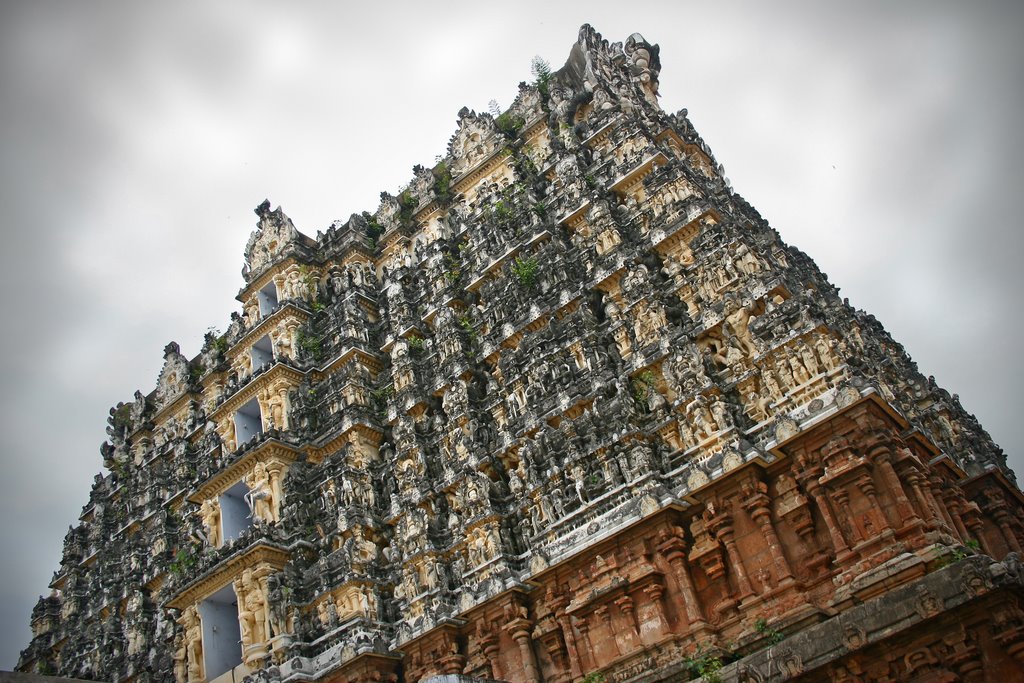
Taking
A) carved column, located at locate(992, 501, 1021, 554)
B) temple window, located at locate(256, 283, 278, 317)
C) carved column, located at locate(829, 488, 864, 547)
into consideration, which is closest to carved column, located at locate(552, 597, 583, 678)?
carved column, located at locate(829, 488, 864, 547)

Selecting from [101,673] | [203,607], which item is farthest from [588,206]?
[101,673]

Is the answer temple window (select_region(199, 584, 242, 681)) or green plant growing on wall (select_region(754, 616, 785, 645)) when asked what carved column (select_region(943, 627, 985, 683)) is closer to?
green plant growing on wall (select_region(754, 616, 785, 645))

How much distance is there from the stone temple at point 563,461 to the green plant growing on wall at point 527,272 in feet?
0.53

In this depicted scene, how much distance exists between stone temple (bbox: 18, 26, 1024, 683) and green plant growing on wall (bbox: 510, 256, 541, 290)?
0.16 meters

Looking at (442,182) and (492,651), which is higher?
(442,182)

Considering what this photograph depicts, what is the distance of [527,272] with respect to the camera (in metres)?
22.4

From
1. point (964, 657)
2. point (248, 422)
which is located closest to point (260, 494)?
point (248, 422)

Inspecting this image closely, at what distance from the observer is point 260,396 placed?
25578mm

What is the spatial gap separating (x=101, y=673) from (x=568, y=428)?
1928 centimetres

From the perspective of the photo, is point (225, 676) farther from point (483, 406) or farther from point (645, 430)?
point (645, 430)

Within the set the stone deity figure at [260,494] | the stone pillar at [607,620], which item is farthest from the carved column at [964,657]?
the stone deity figure at [260,494]

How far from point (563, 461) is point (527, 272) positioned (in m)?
6.17

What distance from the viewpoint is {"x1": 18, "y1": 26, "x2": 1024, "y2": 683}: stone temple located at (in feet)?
46.1

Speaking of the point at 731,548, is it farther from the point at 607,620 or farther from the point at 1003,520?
the point at 1003,520
